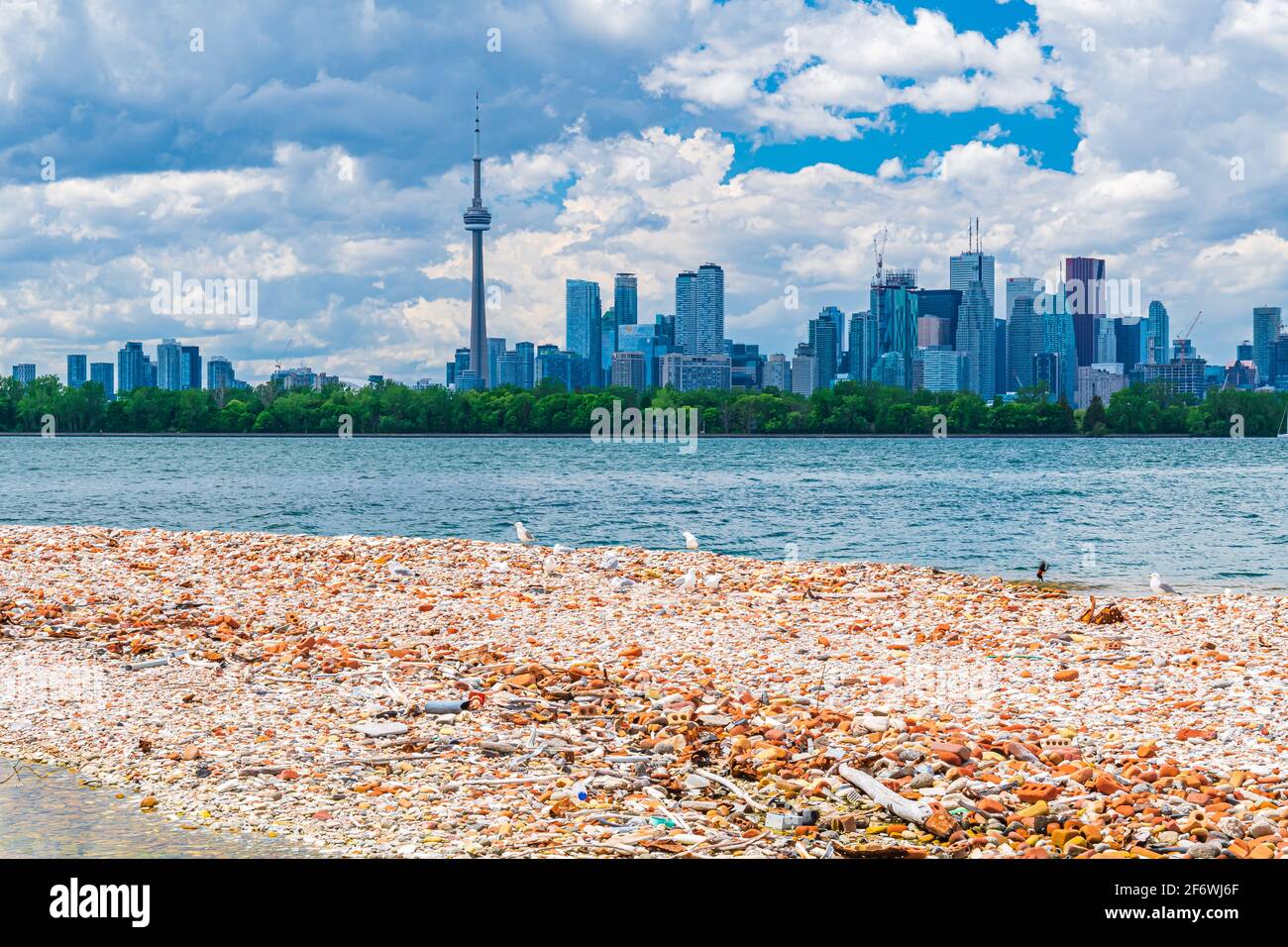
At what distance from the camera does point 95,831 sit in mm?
7984

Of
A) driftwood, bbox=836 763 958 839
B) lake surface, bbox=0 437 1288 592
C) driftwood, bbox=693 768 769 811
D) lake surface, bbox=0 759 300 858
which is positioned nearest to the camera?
lake surface, bbox=0 759 300 858

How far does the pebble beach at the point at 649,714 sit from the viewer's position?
8.11 meters

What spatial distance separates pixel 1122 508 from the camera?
55562mm

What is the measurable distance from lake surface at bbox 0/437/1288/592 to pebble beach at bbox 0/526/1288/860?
41.4 feet

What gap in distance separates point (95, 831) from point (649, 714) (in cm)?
473

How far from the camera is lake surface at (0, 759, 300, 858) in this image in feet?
24.9

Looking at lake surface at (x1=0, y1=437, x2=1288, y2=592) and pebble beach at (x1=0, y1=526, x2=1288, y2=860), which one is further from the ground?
pebble beach at (x1=0, y1=526, x2=1288, y2=860)

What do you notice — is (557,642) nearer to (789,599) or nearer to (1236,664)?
(789,599)

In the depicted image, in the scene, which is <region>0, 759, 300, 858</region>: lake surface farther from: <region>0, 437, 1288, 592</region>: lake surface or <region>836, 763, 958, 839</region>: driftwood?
<region>0, 437, 1288, 592</region>: lake surface

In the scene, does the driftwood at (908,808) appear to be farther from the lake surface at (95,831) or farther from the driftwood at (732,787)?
the lake surface at (95,831)

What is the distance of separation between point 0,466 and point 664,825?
113230 millimetres

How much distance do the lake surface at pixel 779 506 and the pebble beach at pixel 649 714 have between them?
41.4 feet

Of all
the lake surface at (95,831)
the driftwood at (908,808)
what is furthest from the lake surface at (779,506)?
the lake surface at (95,831)

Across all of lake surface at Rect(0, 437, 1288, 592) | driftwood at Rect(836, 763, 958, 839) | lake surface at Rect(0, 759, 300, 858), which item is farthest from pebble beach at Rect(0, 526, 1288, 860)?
lake surface at Rect(0, 437, 1288, 592)
